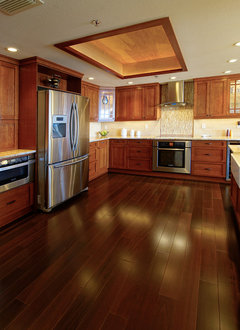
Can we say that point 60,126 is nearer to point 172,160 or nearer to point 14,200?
point 14,200

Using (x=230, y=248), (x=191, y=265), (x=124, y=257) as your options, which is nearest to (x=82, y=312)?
(x=124, y=257)

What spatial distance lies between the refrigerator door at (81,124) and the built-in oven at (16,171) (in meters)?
0.82

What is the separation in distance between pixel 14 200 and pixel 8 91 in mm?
1661

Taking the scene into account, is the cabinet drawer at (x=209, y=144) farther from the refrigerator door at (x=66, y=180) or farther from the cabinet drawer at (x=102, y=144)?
the refrigerator door at (x=66, y=180)

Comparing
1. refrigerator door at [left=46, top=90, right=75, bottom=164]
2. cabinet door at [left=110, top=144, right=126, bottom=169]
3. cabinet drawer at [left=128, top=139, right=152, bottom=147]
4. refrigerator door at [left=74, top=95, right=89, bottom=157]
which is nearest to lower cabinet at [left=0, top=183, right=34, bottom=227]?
refrigerator door at [left=46, top=90, right=75, bottom=164]

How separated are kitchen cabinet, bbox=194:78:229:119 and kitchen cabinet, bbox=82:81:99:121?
98.1 inches

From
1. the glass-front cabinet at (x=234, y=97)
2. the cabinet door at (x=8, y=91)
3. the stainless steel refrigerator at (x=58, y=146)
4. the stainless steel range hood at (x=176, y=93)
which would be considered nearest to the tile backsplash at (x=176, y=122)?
the stainless steel range hood at (x=176, y=93)

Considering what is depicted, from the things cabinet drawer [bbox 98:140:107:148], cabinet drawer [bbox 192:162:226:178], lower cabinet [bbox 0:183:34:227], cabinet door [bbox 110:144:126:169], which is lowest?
lower cabinet [bbox 0:183:34:227]

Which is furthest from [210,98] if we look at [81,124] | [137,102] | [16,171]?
[16,171]

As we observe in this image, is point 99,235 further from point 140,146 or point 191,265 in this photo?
point 140,146

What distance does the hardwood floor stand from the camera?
1419 millimetres

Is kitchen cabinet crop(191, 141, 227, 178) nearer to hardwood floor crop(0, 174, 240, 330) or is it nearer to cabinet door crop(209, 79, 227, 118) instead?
cabinet door crop(209, 79, 227, 118)

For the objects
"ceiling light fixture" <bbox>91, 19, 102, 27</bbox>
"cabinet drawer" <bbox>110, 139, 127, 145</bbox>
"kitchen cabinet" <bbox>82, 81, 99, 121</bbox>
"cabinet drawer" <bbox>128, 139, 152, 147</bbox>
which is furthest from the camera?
"cabinet drawer" <bbox>110, 139, 127, 145</bbox>

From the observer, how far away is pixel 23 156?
3031mm
